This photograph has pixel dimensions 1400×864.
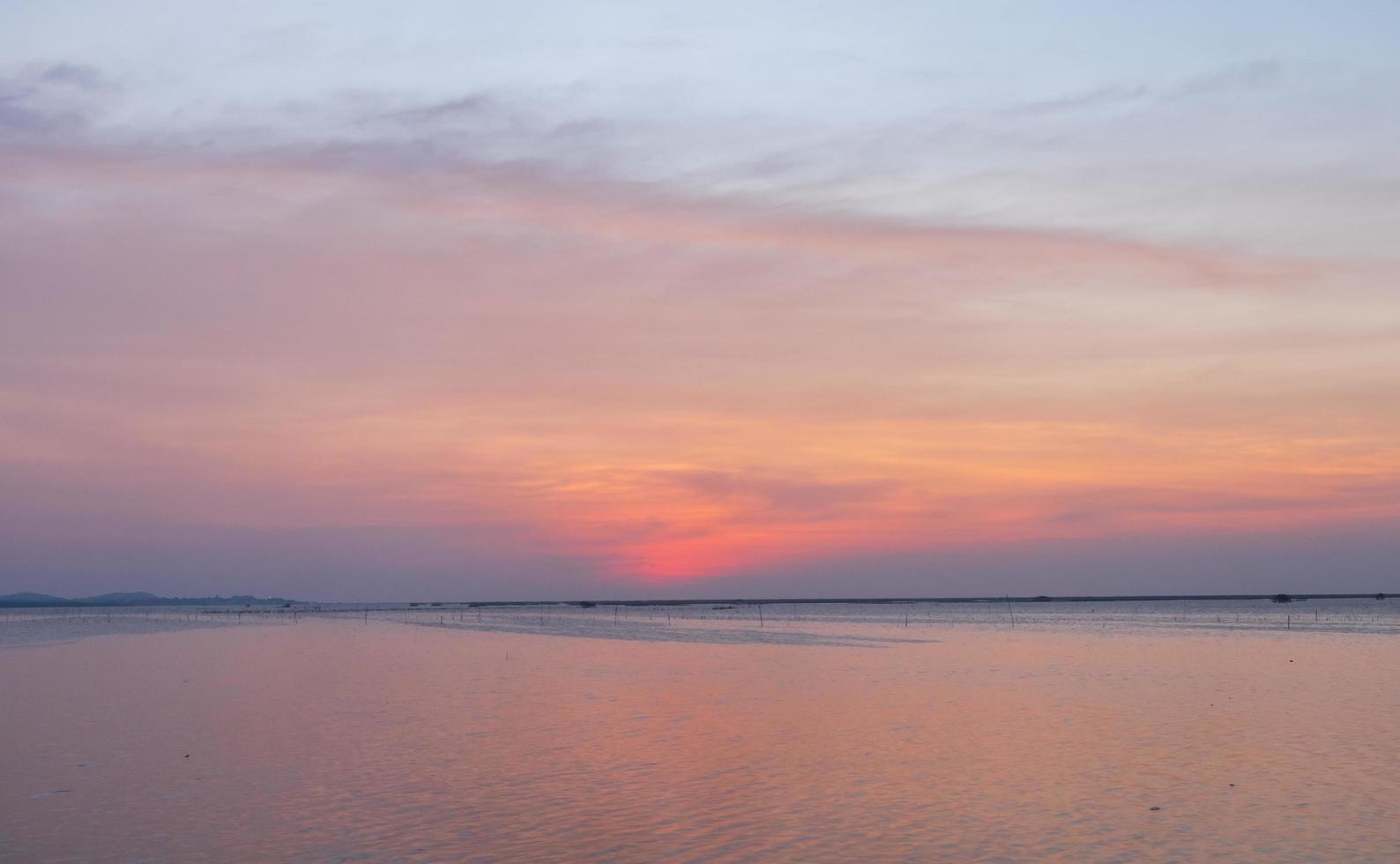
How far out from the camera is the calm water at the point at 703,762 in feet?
61.1

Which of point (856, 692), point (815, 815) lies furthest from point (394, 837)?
point (856, 692)

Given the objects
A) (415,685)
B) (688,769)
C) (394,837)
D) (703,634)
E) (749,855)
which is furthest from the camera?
(703,634)

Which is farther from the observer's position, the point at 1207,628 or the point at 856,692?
the point at 1207,628

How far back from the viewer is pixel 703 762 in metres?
26.0

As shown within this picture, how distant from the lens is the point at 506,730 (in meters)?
31.0

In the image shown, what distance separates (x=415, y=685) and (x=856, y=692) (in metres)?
17.0

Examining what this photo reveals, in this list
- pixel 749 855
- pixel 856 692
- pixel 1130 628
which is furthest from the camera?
pixel 1130 628

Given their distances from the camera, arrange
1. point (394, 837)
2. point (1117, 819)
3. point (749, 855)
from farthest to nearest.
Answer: point (1117, 819), point (394, 837), point (749, 855)

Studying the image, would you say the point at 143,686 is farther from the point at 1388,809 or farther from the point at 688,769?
the point at 1388,809

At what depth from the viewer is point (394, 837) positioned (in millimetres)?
18672

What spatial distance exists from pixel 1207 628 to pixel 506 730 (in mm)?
83452

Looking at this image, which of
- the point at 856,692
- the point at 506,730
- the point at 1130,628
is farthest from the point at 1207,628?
the point at 506,730

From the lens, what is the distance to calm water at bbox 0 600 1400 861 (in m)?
18.6

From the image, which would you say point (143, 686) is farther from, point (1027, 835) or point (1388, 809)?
point (1388, 809)
